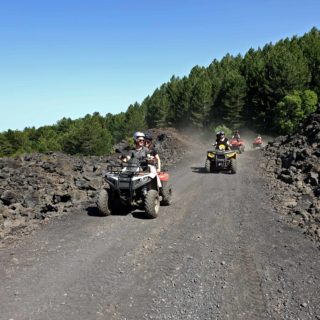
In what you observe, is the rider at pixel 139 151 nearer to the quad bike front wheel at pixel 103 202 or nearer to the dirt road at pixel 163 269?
the quad bike front wheel at pixel 103 202

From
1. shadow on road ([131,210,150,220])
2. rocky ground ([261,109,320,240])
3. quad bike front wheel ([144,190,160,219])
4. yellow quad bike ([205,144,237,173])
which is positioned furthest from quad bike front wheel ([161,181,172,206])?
yellow quad bike ([205,144,237,173])

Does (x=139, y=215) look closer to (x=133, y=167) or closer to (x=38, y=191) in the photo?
(x=133, y=167)

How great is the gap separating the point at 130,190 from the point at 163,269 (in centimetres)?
388

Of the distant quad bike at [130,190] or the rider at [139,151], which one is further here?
the rider at [139,151]

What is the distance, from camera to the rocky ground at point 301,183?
37.8 ft

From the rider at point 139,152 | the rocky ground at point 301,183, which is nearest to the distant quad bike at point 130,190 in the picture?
the rider at point 139,152

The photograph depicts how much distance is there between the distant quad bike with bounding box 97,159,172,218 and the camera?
1096cm

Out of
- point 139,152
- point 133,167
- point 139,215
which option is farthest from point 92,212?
point 139,152

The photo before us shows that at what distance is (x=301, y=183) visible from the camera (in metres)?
16.8

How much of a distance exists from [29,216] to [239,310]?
24.8ft

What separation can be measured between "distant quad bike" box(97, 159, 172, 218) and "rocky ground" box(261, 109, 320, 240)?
3999 mm

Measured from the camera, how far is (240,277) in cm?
707

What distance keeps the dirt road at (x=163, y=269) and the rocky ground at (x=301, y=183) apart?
842mm

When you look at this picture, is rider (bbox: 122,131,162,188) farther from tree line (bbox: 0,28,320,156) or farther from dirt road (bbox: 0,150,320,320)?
tree line (bbox: 0,28,320,156)
